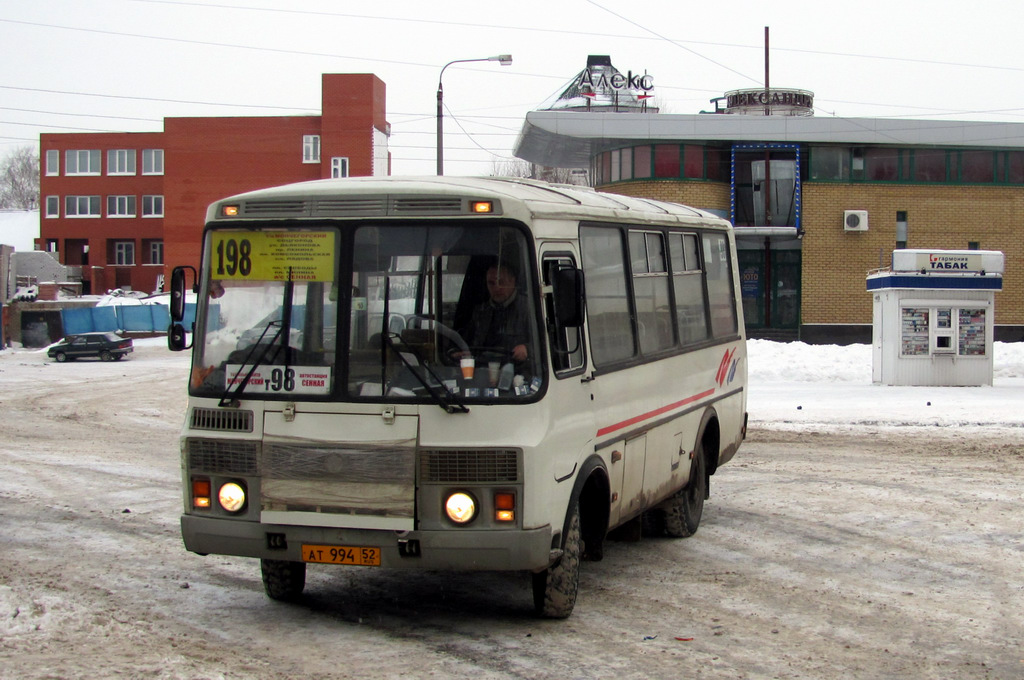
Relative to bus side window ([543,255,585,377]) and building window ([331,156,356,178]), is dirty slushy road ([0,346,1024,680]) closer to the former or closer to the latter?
bus side window ([543,255,585,377])

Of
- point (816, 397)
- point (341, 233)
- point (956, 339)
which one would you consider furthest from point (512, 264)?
point (956, 339)

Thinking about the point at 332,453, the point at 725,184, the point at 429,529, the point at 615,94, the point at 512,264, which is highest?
the point at 615,94

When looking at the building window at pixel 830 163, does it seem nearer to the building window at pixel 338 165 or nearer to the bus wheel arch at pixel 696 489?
the bus wheel arch at pixel 696 489

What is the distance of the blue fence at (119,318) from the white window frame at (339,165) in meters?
20.0

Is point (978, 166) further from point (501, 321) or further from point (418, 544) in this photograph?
point (418, 544)

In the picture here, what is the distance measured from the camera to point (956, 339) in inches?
886

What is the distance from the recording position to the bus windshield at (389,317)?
21.6 feet

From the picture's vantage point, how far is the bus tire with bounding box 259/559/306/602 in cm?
741

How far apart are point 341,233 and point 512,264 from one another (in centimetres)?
99

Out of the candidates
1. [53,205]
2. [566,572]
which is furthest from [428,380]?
[53,205]

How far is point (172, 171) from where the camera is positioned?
7631 centimetres

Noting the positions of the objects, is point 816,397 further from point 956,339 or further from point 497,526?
point 497,526

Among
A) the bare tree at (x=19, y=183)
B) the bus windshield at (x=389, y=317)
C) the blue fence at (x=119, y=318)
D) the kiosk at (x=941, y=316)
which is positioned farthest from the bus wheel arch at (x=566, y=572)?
the bare tree at (x=19, y=183)

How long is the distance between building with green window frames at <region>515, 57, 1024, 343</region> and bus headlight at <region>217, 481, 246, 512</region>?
102 ft
